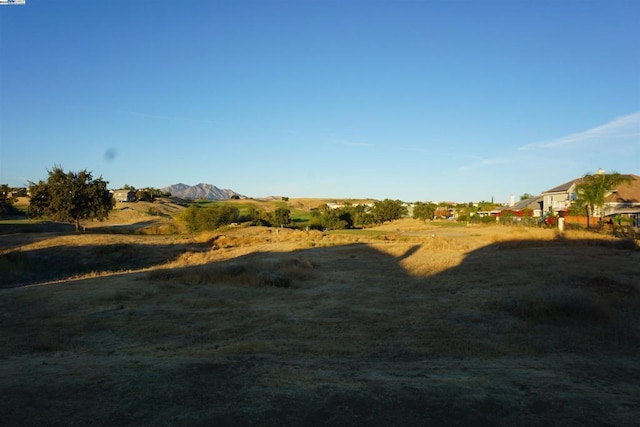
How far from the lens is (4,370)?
629cm

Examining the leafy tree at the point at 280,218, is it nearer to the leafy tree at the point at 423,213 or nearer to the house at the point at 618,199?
the leafy tree at the point at 423,213

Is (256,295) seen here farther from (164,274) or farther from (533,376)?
(533,376)

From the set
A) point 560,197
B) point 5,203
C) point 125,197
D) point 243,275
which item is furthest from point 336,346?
point 125,197

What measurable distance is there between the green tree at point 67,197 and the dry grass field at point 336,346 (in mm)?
26753

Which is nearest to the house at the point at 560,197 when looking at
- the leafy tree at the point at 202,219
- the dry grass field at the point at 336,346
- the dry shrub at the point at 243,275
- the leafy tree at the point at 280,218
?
the leafy tree at the point at 280,218

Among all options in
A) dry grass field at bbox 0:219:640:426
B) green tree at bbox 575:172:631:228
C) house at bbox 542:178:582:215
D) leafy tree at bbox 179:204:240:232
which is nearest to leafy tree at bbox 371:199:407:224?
house at bbox 542:178:582:215

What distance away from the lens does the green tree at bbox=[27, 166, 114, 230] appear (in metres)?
39.4

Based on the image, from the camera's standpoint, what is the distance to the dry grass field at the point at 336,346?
16.0ft

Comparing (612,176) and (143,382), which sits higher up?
(612,176)

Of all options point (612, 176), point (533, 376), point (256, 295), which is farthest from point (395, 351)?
point (612, 176)

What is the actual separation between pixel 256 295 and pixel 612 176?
36123 mm

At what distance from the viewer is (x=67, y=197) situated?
3956cm

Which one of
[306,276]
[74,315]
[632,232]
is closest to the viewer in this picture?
[74,315]

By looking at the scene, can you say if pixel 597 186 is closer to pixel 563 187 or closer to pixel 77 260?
pixel 563 187
